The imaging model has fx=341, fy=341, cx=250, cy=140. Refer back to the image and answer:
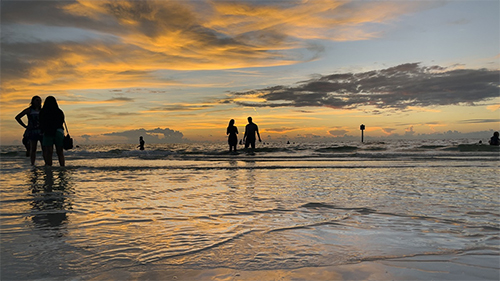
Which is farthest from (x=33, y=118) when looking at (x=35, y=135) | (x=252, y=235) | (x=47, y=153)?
(x=252, y=235)

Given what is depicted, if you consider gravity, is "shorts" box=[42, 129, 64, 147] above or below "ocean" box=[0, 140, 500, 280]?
above

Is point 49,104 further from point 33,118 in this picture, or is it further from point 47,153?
point 47,153

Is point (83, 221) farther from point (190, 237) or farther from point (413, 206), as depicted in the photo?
point (413, 206)

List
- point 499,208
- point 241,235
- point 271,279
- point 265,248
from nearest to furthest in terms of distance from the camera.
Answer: point 271,279 → point 265,248 → point 241,235 → point 499,208

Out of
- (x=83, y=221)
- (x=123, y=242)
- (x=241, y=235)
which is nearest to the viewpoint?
Answer: (x=123, y=242)

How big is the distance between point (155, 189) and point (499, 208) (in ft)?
15.9

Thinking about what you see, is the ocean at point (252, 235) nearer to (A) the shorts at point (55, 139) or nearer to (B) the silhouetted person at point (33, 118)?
(A) the shorts at point (55, 139)

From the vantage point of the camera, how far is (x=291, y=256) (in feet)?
7.78

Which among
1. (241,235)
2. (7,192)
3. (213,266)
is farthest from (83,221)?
(7,192)

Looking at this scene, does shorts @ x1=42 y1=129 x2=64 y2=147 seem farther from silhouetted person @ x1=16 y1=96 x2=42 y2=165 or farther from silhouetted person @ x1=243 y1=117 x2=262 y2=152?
silhouetted person @ x1=243 y1=117 x2=262 y2=152

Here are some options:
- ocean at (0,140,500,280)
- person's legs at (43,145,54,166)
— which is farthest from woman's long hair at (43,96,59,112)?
ocean at (0,140,500,280)

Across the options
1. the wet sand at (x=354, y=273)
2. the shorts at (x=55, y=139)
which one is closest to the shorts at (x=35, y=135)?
the shorts at (x=55, y=139)

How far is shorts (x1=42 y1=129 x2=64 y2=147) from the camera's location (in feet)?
31.6

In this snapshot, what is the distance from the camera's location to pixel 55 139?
973 cm
